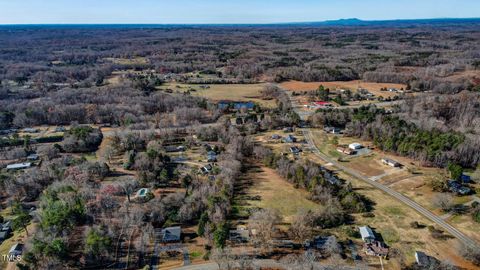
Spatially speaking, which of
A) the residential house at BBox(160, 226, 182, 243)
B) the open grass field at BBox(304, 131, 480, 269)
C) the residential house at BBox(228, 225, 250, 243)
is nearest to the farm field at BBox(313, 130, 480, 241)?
the open grass field at BBox(304, 131, 480, 269)


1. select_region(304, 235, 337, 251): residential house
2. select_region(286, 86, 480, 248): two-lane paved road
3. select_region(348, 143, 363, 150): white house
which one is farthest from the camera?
select_region(348, 143, 363, 150): white house

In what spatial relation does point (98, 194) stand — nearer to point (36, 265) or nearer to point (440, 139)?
point (36, 265)

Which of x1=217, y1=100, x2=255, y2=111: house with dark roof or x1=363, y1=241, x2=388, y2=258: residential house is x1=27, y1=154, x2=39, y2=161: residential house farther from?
x1=363, y1=241, x2=388, y2=258: residential house

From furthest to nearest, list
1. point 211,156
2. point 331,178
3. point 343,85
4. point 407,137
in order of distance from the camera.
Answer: point 343,85 < point 407,137 < point 211,156 < point 331,178

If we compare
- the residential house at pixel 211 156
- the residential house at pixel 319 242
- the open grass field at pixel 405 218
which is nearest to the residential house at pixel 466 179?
the open grass field at pixel 405 218

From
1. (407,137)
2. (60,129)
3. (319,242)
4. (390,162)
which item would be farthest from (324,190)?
(60,129)

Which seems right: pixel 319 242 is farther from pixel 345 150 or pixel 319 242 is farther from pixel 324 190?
pixel 345 150

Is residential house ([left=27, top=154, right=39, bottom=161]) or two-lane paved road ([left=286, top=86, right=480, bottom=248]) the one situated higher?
residential house ([left=27, top=154, right=39, bottom=161])

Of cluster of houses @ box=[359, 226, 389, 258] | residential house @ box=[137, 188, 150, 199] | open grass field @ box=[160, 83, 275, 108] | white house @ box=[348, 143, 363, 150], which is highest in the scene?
open grass field @ box=[160, 83, 275, 108]
